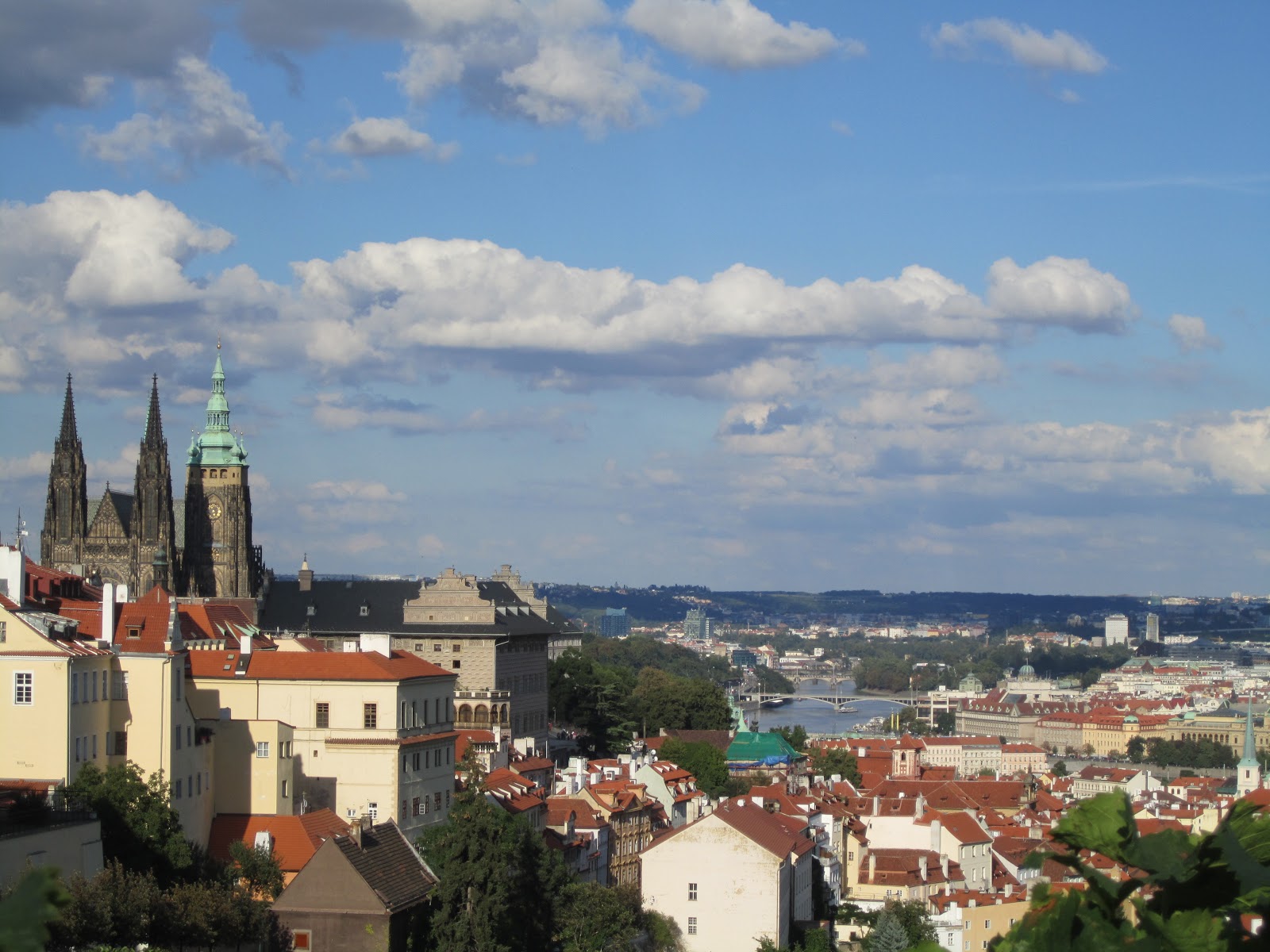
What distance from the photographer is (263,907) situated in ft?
129

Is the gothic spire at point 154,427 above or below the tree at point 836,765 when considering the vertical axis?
above

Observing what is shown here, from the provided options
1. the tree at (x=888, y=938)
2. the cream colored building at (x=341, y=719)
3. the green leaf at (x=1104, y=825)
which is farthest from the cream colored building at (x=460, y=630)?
the green leaf at (x=1104, y=825)

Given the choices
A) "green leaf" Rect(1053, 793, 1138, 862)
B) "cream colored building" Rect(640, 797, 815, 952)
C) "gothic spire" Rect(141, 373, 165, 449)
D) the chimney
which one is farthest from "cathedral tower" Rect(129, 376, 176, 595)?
"green leaf" Rect(1053, 793, 1138, 862)

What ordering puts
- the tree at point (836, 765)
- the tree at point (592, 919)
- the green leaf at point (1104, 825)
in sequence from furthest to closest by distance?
the tree at point (836, 765) < the tree at point (592, 919) < the green leaf at point (1104, 825)

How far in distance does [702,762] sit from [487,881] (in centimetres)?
4875

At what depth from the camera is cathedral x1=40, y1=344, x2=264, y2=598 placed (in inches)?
4660

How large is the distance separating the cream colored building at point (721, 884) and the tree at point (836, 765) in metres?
44.7

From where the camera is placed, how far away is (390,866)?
4281 cm

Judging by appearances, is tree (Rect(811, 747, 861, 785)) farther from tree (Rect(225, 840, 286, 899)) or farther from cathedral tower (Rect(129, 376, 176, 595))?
tree (Rect(225, 840, 286, 899))

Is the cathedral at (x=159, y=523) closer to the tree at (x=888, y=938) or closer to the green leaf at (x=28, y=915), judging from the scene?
the tree at (x=888, y=938)

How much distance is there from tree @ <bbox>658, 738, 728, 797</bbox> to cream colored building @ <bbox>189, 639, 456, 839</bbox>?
35.9 metres

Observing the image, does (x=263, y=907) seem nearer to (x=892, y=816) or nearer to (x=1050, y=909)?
(x=1050, y=909)

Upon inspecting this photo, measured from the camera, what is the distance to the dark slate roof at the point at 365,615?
96.8 metres

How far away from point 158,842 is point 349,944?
14.4ft
